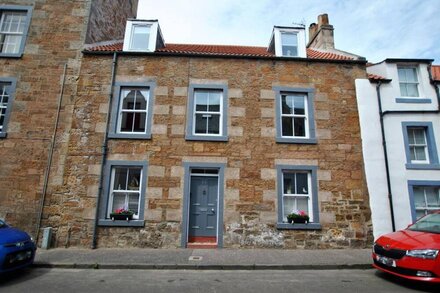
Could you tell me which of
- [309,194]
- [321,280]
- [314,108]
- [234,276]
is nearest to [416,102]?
[314,108]

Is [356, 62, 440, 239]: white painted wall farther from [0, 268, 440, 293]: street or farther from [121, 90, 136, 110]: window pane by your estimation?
[121, 90, 136, 110]: window pane

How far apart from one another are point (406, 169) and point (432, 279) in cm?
597

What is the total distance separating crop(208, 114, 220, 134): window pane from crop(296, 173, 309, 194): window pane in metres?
3.63

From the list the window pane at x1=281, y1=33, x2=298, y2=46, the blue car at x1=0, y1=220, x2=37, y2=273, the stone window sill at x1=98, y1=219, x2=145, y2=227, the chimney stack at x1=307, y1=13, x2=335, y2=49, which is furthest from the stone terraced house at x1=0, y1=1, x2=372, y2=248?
the chimney stack at x1=307, y1=13, x2=335, y2=49

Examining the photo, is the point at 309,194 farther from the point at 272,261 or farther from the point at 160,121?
the point at 160,121

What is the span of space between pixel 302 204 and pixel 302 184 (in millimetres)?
761

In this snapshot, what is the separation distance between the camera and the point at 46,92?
11141 millimetres

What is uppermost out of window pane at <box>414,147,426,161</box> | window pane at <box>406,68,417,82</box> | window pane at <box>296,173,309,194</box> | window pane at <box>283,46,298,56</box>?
window pane at <box>283,46,298,56</box>

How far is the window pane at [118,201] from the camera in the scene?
10.5 m

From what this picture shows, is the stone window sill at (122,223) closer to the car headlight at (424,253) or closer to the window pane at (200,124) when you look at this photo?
the window pane at (200,124)

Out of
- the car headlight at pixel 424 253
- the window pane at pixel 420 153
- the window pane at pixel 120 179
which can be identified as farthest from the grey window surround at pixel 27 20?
the window pane at pixel 420 153

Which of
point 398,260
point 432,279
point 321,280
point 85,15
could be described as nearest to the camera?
point 432,279

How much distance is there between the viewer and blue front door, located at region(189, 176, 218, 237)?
10.4 meters

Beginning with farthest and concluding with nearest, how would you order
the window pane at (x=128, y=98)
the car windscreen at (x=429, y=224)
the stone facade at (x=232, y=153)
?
the window pane at (x=128, y=98) < the stone facade at (x=232, y=153) < the car windscreen at (x=429, y=224)
